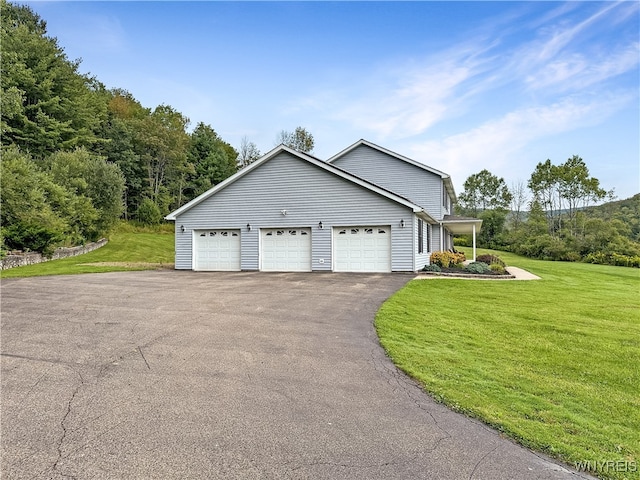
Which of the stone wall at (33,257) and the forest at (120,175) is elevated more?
the forest at (120,175)

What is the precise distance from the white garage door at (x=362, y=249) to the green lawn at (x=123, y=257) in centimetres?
956

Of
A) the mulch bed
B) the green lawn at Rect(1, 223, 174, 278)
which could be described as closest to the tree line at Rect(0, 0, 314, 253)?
the green lawn at Rect(1, 223, 174, 278)

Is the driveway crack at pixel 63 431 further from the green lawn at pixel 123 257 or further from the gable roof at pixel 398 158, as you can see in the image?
the gable roof at pixel 398 158

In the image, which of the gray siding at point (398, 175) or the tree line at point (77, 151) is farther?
the gray siding at point (398, 175)

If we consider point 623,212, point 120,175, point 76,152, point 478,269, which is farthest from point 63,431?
point 623,212

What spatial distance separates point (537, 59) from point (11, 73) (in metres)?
35.7

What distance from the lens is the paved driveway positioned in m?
2.55

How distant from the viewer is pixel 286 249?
1764 centimetres

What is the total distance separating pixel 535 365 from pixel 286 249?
1359 cm

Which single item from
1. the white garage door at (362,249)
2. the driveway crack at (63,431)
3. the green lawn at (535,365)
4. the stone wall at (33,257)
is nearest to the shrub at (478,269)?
the white garage door at (362,249)

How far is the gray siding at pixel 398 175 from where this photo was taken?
21875mm

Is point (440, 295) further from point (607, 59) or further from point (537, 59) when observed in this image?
point (607, 59)

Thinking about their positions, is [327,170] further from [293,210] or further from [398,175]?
[398,175]

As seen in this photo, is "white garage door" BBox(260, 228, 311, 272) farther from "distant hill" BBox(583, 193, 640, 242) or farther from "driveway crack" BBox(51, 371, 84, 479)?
"distant hill" BBox(583, 193, 640, 242)
